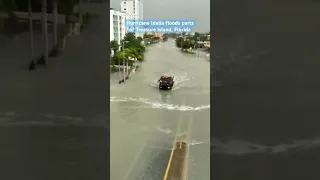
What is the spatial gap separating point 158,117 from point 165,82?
1289 mm

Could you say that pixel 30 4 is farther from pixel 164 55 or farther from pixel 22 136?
pixel 164 55

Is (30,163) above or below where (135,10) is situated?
below

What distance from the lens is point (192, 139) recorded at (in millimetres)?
3047

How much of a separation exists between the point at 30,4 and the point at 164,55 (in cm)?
426

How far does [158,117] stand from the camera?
12.4 ft

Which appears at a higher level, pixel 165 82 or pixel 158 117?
pixel 165 82
